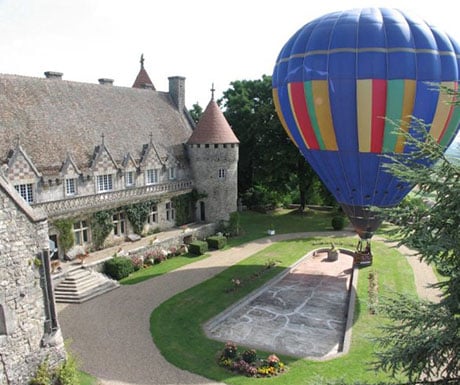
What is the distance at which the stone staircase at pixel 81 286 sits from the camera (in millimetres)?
22016

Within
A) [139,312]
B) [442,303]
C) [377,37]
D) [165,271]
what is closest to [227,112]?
[165,271]

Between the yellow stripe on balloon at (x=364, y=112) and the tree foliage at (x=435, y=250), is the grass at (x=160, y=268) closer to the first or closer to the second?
the yellow stripe on balloon at (x=364, y=112)

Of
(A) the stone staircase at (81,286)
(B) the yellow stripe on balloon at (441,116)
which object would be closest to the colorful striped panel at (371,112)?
(B) the yellow stripe on balloon at (441,116)

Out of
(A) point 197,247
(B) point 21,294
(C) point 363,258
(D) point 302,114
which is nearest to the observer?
(B) point 21,294

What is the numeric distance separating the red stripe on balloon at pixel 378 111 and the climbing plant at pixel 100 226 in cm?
1683

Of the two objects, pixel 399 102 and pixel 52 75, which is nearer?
pixel 399 102

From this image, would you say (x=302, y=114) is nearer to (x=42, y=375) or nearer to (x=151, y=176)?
(x=151, y=176)

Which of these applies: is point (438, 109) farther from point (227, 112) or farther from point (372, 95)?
point (227, 112)

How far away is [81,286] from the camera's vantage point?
22672 mm

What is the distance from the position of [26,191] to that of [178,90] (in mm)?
17348

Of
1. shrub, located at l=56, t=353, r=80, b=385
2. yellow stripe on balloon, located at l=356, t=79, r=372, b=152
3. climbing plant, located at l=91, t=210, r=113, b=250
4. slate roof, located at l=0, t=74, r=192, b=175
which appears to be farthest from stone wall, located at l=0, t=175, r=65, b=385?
yellow stripe on balloon, located at l=356, t=79, r=372, b=152

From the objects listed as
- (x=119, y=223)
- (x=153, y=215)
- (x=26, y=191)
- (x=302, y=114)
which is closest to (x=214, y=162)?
(x=153, y=215)

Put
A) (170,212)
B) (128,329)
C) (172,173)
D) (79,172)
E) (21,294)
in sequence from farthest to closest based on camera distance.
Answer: (172,173), (170,212), (79,172), (128,329), (21,294)

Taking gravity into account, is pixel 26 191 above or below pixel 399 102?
below
